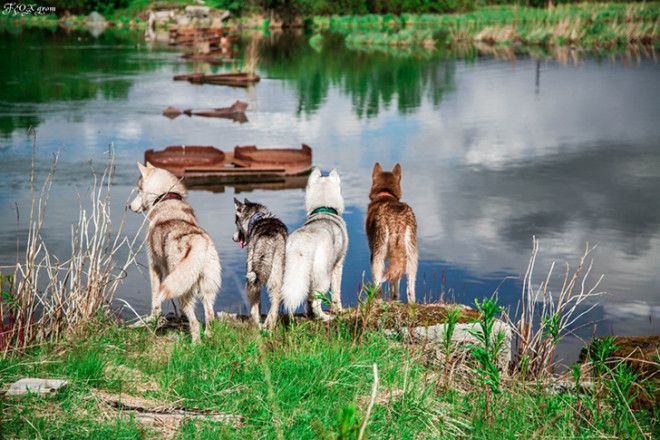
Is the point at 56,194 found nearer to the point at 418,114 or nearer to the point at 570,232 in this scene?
the point at 570,232

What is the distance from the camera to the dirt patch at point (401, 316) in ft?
23.1

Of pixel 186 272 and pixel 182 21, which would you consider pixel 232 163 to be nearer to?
pixel 186 272

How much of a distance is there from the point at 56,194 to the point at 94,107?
12707 mm

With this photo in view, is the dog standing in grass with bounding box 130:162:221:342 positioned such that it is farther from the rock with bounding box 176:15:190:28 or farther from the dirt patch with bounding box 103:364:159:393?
the rock with bounding box 176:15:190:28

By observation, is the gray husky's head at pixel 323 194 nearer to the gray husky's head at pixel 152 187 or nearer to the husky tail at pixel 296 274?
the husky tail at pixel 296 274

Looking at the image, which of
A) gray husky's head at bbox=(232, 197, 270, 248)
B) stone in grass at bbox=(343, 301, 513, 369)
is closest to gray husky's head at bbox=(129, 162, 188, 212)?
gray husky's head at bbox=(232, 197, 270, 248)

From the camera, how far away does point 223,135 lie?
981 inches

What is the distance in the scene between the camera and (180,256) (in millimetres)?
7465

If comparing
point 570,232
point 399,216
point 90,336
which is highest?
point 399,216

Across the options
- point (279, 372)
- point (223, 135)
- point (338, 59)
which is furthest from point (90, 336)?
point (338, 59)

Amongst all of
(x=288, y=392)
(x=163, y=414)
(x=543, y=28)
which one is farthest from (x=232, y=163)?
(x=543, y=28)

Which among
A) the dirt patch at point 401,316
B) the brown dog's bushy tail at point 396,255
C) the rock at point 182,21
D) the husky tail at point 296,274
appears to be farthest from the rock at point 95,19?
the dirt patch at point 401,316

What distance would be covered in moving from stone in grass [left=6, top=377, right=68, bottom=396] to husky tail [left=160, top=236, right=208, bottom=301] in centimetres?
190

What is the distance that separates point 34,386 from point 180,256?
2304 mm
